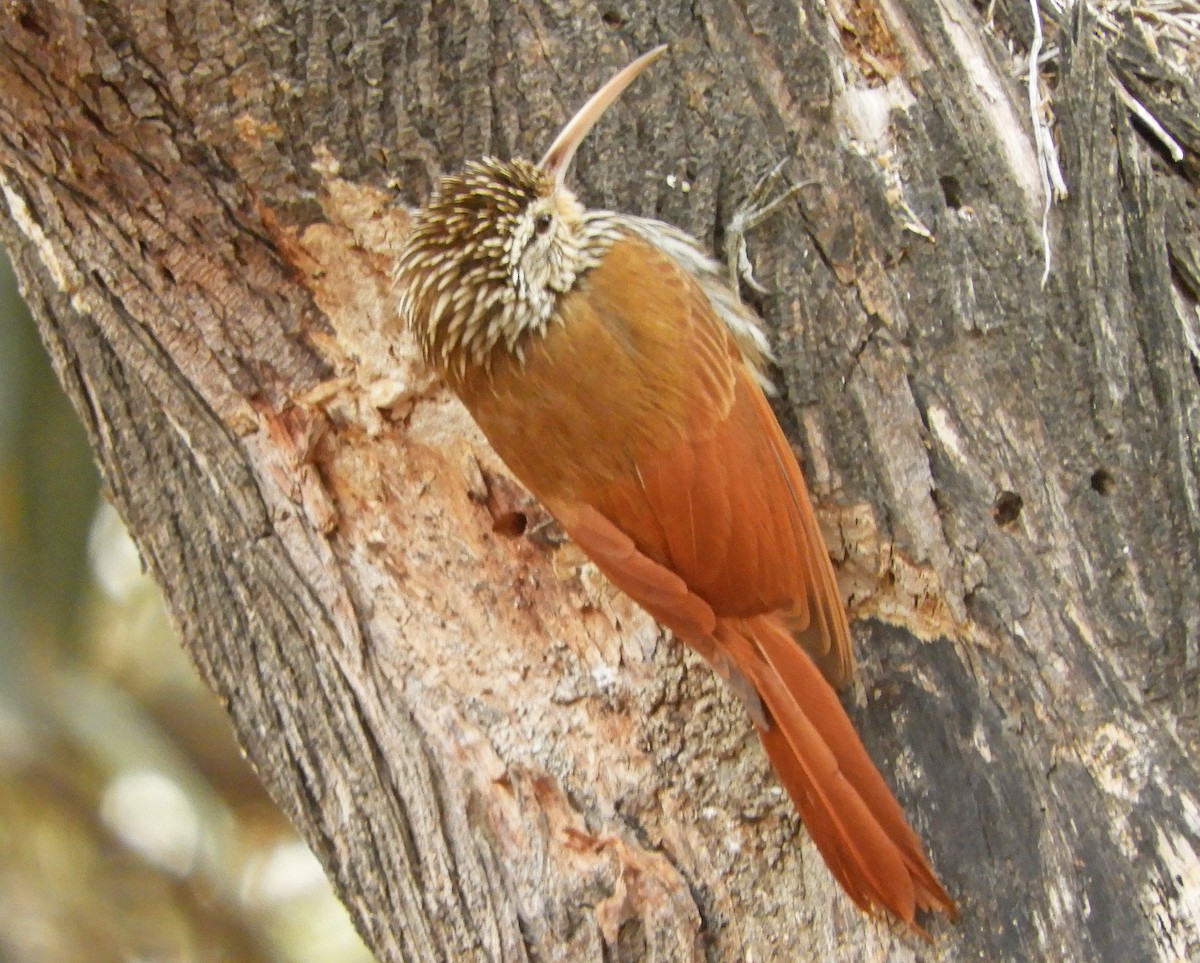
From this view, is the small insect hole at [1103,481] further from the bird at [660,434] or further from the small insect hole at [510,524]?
the small insect hole at [510,524]

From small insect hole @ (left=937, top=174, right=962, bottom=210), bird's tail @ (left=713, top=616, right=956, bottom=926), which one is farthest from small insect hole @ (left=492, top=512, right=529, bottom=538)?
small insect hole @ (left=937, top=174, right=962, bottom=210)

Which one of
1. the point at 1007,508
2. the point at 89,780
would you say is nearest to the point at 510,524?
the point at 1007,508

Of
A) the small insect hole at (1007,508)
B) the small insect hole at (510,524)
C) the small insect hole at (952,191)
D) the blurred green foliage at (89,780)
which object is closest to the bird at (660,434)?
the small insect hole at (510,524)

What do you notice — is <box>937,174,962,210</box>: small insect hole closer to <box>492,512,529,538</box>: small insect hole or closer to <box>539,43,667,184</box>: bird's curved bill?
<box>539,43,667,184</box>: bird's curved bill

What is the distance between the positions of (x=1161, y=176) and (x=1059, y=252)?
0.39m

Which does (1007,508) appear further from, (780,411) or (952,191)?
(952,191)

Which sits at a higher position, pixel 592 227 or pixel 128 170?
pixel 128 170

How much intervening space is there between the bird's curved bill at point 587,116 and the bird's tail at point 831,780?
84cm

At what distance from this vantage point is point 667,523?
73.5 inches

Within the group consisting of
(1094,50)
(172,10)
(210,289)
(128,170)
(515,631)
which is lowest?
(515,631)

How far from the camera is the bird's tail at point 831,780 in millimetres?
1728

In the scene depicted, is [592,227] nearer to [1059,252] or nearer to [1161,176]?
[1059,252]

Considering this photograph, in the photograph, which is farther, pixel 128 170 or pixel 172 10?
pixel 128 170

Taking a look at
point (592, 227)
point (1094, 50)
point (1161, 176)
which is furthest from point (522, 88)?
point (1161, 176)
